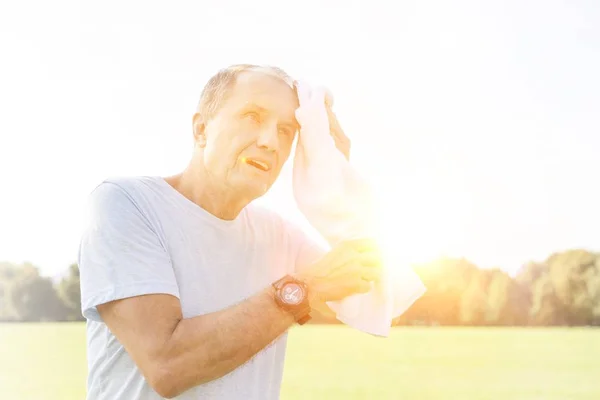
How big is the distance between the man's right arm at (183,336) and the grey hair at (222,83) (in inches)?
19.8

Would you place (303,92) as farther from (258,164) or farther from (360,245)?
(360,245)

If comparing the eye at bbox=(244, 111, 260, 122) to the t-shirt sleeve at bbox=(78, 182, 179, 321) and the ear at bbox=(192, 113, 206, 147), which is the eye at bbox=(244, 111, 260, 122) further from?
the t-shirt sleeve at bbox=(78, 182, 179, 321)

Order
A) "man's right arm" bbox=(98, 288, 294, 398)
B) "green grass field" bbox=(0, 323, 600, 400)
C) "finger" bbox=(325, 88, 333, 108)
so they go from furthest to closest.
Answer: "green grass field" bbox=(0, 323, 600, 400), "finger" bbox=(325, 88, 333, 108), "man's right arm" bbox=(98, 288, 294, 398)

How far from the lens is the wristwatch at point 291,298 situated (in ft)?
4.29

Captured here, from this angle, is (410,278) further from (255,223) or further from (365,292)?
(255,223)

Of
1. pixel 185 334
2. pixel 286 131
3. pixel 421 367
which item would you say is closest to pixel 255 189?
pixel 286 131

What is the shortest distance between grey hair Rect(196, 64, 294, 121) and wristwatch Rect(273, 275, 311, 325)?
483 mm

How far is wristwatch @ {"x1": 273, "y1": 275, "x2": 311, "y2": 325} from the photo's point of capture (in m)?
1.31

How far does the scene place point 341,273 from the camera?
140 centimetres

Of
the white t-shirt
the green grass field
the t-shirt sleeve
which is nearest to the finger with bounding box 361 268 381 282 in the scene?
the white t-shirt

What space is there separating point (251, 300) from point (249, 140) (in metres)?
0.38

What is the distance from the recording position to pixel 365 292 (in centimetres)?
148

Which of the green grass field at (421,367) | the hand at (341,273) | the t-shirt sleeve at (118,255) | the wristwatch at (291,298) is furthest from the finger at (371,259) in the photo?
the green grass field at (421,367)

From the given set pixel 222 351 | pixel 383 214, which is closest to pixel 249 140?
pixel 383 214
